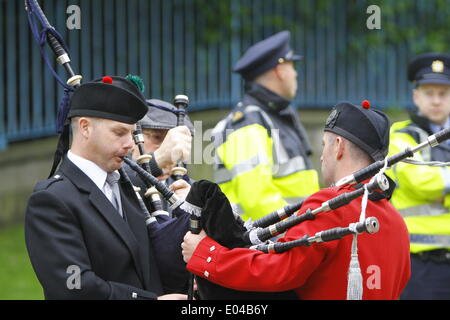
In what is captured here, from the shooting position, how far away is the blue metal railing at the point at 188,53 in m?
9.53

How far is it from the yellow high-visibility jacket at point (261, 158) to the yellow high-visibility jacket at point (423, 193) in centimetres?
56

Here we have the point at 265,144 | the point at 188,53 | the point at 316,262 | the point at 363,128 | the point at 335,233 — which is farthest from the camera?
the point at 188,53

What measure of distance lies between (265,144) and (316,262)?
2.18 meters

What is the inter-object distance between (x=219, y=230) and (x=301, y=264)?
0.35m

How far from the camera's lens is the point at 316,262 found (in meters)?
3.50

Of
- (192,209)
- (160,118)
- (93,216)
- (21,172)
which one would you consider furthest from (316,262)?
(21,172)

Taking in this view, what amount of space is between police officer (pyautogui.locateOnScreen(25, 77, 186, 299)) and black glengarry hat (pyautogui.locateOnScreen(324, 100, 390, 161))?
32.0 inches

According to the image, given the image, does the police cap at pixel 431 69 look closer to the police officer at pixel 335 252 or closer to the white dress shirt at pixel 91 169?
the police officer at pixel 335 252

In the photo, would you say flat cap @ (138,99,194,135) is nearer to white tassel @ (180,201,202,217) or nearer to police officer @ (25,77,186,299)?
police officer @ (25,77,186,299)

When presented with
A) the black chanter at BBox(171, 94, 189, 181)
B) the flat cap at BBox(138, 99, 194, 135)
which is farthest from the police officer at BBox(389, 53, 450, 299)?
the black chanter at BBox(171, 94, 189, 181)

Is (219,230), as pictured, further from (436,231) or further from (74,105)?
(436,231)

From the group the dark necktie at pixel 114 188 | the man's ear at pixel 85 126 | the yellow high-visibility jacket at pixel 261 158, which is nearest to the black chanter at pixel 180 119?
the dark necktie at pixel 114 188

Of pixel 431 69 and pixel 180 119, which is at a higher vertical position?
pixel 431 69

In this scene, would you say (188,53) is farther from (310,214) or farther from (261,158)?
(310,214)
